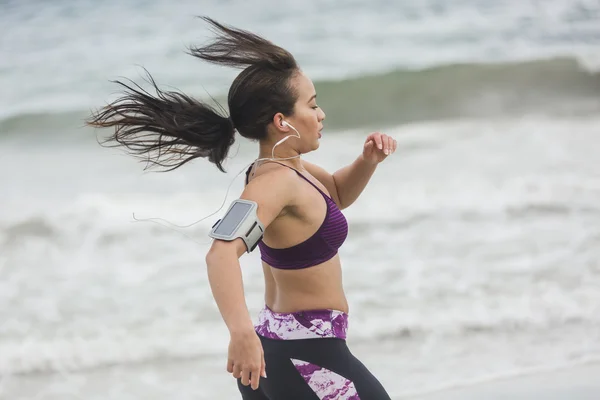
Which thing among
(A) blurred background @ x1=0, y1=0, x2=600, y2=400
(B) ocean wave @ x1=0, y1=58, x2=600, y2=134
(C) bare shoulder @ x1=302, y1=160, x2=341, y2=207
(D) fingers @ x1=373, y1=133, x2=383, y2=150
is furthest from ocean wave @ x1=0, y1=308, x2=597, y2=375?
(B) ocean wave @ x1=0, y1=58, x2=600, y2=134

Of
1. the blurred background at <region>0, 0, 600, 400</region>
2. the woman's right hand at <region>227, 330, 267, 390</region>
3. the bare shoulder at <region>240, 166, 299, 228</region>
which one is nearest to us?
the woman's right hand at <region>227, 330, 267, 390</region>

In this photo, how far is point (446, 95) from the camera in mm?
12453

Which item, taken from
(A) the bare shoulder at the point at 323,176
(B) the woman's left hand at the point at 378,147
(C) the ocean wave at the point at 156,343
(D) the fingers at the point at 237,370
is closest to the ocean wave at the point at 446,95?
(C) the ocean wave at the point at 156,343

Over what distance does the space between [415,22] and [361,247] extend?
7.93 m

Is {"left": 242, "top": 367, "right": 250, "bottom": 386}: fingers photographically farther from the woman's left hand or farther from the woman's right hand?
the woman's left hand

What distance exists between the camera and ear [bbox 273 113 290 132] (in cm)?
270

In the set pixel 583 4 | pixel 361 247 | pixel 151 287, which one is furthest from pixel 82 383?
pixel 583 4

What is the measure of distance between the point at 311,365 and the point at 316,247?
0.34 meters

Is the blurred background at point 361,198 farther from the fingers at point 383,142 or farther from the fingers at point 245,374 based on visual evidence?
the fingers at point 245,374

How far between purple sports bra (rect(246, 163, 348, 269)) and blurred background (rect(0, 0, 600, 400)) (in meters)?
2.09

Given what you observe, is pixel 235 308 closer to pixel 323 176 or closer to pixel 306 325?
pixel 306 325

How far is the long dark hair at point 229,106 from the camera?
8.87 ft

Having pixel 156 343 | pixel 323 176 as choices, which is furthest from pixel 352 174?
pixel 156 343

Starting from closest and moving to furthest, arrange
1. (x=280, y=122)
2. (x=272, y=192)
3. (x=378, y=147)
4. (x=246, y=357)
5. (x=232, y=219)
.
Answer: (x=246, y=357)
(x=232, y=219)
(x=272, y=192)
(x=280, y=122)
(x=378, y=147)
